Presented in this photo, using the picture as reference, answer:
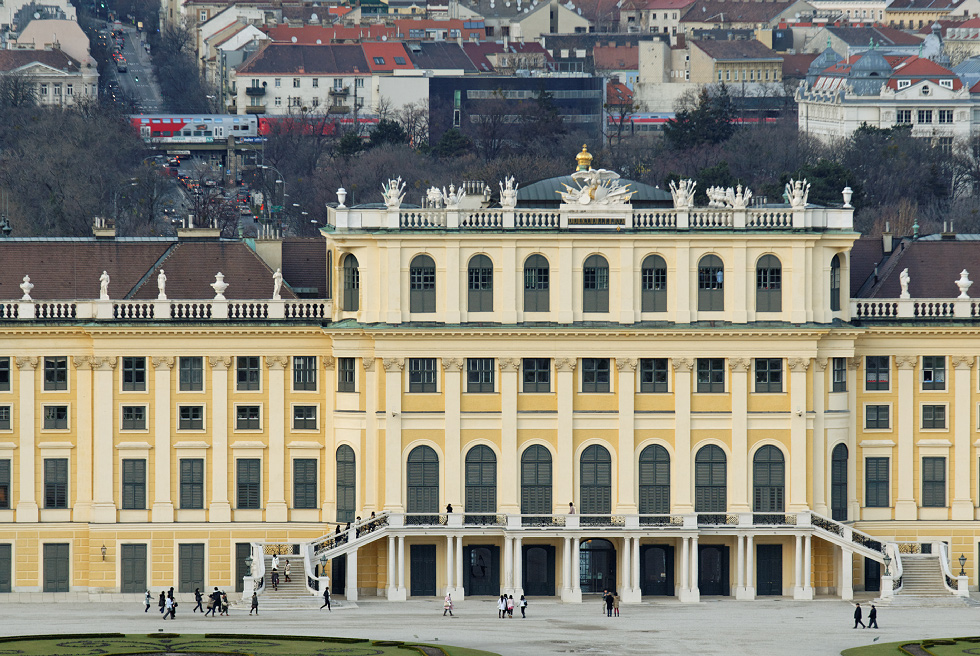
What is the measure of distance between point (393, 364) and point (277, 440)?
584cm

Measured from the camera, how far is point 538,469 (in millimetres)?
123375

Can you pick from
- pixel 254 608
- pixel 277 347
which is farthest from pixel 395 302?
pixel 254 608

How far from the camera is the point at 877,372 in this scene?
126 m

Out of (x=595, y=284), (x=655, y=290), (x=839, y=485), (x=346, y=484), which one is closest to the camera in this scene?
(x=595, y=284)

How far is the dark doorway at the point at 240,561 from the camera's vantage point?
12425 centimetres

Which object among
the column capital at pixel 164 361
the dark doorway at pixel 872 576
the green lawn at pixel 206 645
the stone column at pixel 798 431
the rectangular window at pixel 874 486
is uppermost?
the column capital at pixel 164 361

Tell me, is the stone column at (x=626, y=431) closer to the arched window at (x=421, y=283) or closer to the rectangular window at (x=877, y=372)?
the arched window at (x=421, y=283)

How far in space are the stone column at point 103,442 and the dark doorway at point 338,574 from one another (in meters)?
8.77

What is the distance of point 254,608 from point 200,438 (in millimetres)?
9516

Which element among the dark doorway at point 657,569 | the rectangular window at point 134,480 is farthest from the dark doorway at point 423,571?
the rectangular window at point 134,480

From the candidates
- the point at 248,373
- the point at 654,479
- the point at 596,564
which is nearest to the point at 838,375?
the point at 654,479

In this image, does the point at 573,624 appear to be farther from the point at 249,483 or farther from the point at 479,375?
the point at 249,483

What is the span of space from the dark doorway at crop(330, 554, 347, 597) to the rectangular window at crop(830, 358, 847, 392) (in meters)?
20.2

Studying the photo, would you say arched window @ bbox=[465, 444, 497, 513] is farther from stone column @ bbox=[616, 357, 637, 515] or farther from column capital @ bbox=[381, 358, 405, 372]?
stone column @ bbox=[616, 357, 637, 515]
